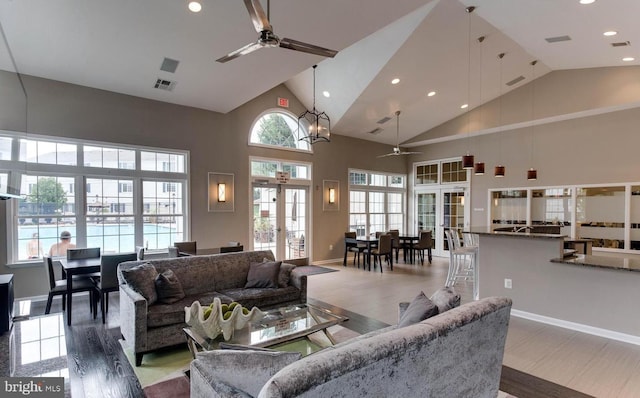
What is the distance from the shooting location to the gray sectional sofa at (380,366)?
4.07ft

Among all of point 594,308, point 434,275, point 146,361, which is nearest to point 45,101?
point 146,361

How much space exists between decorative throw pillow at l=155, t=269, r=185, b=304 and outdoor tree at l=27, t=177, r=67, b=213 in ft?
10.1

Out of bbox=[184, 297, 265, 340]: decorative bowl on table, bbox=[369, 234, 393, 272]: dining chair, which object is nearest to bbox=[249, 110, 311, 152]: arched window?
bbox=[369, 234, 393, 272]: dining chair

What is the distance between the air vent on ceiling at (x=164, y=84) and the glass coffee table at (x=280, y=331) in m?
4.23

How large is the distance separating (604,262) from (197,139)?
664 centimetres

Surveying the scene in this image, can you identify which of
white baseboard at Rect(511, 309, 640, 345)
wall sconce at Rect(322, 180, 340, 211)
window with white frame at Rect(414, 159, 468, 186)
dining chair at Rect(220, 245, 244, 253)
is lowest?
white baseboard at Rect(511, 309, 640, 345)

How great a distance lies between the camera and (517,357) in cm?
328

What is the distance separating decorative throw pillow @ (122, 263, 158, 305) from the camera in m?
3.35

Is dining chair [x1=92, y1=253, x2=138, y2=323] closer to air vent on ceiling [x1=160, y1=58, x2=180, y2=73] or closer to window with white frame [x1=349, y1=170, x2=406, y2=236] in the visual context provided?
air vent on ceiling [x1=160, y1=58, x2=180, y2=73]

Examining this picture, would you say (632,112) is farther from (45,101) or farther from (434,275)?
(45,101)

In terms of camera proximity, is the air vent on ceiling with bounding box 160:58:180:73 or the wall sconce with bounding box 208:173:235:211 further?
the wall sconce with bounding box 208:173:235:211

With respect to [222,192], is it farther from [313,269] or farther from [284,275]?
[284,275]

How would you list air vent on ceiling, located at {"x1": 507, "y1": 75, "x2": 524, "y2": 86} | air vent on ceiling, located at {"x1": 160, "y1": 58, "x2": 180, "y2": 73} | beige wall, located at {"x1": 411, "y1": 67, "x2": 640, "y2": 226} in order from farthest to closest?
air vent on ceiling, located at {"x1": 507, "y1": 75, "x2": 524, "y2": 86}
beige wall, located at {"x1": 411, "y1": 67, "x2": 640, "y2": 226}
air vent on ceiling, located at {"x1": 160, "y1": 58, "x2": 180, "y2": 73}

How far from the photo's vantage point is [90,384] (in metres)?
2.74
